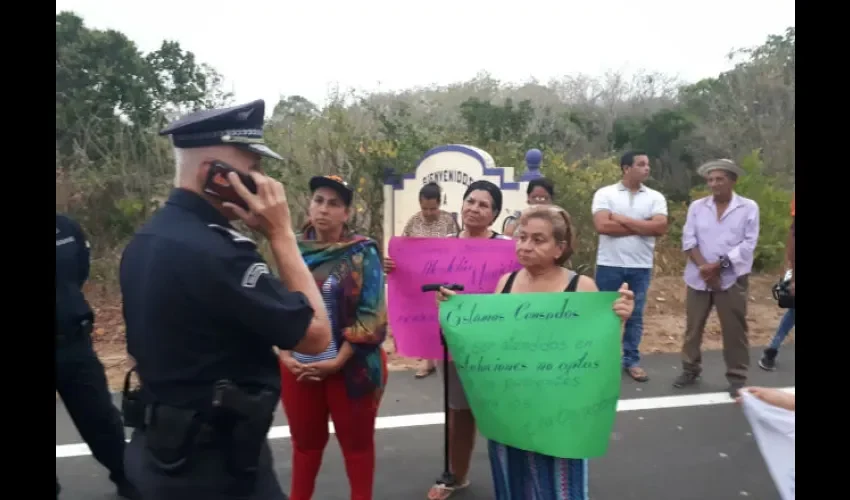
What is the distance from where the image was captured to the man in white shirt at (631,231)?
17.9 feet

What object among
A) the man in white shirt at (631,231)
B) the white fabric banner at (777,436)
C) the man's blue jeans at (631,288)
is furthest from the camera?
the man's blue jeans at (631,288)

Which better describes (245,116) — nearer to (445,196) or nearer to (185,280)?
(185,280)

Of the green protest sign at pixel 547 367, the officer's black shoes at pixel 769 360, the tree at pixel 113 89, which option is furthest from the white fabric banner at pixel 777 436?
the tree at pixel 113 89

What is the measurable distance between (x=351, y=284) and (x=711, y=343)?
524cm

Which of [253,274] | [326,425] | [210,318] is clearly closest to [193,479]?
[210,318]

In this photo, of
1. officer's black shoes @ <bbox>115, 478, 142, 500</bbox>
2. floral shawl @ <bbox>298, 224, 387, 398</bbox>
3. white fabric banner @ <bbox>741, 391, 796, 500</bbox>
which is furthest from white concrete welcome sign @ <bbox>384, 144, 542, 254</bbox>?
white fabric banner @ <bbox>741, 391, 796, 500</bbox>

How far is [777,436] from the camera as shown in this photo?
2025mm

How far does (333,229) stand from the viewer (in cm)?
294

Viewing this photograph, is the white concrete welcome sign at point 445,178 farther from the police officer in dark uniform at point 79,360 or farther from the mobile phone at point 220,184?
the mobile phone at point 220,184

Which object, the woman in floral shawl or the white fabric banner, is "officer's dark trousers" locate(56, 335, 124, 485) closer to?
the woman in floral shawl

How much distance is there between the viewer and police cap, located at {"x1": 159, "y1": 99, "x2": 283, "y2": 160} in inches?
71.6

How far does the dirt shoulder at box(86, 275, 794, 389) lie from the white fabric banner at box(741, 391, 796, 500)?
13.2ft

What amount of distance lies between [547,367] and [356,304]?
2.78 ft

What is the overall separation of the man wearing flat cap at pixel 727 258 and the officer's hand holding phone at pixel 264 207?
4129 mm
